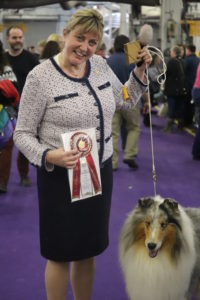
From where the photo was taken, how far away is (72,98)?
1916 mm

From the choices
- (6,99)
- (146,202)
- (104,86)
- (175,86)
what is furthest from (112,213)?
(175,86)

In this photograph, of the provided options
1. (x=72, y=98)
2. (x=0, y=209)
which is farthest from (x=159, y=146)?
(x=72, y=98)

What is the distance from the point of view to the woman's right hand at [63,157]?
5.97 ft

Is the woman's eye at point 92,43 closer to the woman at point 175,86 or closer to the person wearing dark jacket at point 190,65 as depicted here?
the woman at point 175,86

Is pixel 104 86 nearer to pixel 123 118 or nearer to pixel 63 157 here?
pixel 63 157

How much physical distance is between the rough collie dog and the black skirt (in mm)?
318

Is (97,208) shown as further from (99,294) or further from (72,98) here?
(99,294)

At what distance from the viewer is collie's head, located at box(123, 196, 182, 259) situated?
2.32m

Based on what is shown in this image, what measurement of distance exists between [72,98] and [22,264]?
181 centimetres

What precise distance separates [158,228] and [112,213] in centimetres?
208

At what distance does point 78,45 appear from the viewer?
1.87m

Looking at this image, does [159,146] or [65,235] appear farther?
[159,146]

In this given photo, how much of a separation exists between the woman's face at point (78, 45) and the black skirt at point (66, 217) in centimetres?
49

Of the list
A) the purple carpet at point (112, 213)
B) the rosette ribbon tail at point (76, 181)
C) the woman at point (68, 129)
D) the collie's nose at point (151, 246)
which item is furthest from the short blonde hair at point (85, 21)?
the purple carpet at point (112, 213)
